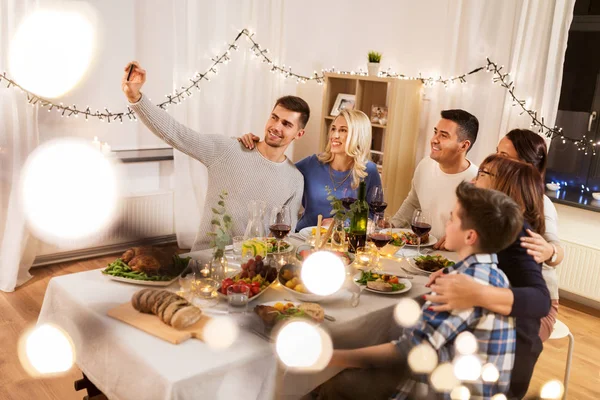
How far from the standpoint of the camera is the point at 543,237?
2.07m

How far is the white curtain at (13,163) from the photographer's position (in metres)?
3.34

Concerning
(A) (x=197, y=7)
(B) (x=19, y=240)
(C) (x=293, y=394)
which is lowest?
(B) (x=19, y=240)

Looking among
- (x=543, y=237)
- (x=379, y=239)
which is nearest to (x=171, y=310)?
(x=379, y=239)

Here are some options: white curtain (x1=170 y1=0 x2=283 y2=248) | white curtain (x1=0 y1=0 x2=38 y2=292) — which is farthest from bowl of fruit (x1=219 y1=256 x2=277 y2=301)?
white curtain (x1=170 y1=0 x2=283 y2=248)

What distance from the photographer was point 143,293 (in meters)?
1.53

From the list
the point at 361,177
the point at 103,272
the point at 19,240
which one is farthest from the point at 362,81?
the point at 103,272

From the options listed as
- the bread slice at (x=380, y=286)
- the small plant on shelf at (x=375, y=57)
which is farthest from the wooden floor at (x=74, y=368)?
the small plant on shelf at (x=375, y=57)

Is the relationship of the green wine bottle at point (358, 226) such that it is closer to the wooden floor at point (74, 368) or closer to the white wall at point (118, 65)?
the wooden floor at point (74, 368)

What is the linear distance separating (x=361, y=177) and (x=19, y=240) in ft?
7.36

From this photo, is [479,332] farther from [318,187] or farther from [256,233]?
[318,187]

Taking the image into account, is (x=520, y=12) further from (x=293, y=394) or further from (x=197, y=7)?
(x=293, y=394)

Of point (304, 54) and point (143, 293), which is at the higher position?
point (304, 54)

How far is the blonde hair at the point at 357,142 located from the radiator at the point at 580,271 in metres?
1.68

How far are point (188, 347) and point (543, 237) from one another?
141 cm
